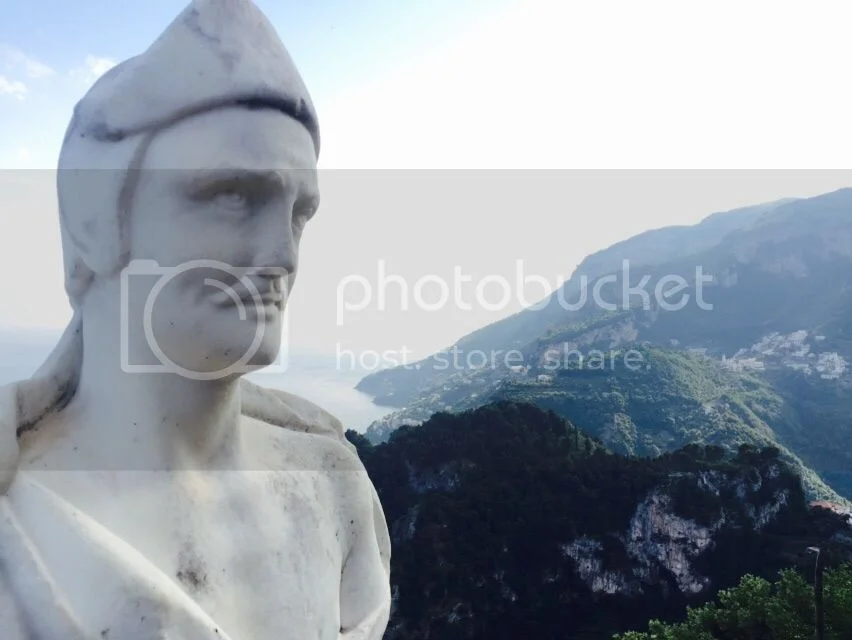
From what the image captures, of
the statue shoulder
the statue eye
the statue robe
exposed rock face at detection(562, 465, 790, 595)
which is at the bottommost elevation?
exposed rock face at detection(562, 465, 790, 595)

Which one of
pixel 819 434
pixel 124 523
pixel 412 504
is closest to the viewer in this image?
pixel 124 523

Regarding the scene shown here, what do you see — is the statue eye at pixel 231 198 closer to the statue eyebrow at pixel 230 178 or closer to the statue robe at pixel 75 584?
the statue eyebrow at pixel 230 178

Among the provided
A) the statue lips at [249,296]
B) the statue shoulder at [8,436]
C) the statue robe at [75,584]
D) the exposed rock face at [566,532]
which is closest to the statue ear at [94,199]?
the statue lips at [249,296]

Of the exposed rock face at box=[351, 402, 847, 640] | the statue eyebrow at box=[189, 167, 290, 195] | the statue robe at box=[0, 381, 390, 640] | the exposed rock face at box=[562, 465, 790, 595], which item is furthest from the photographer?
the exposed rock face at box=[562, 465, 790, 595]

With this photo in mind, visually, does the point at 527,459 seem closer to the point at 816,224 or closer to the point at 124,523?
the point at 124,523

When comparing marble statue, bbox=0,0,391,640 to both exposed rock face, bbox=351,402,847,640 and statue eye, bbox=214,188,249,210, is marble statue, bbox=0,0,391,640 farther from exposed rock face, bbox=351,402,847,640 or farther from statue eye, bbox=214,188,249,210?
exposed rock face, bbox=351,402,847,640

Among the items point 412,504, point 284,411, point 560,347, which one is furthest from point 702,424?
point 284,411

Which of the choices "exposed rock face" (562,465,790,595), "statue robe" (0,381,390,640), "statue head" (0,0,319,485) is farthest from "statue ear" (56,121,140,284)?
"exposed rock face" (562,465,790,595)

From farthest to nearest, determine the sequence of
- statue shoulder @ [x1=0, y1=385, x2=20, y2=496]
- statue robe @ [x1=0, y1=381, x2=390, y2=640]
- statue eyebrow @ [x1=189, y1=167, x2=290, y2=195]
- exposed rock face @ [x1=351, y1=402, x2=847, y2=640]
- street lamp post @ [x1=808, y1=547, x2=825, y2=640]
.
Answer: exposed rock face @ [x1=351, y1=402, x2=847, y2=640] → street lamp post @ [x1=808, y1=547, x2=825, y2=640] → statue eyebrow @ [x1=189, y1=167, x2=290, y2=195] → statue shoulder @ [x1=0, y1=385, x2=20, y2=496] → statue robe @ [x1=0, y1=381, x2=390, y2=640]
